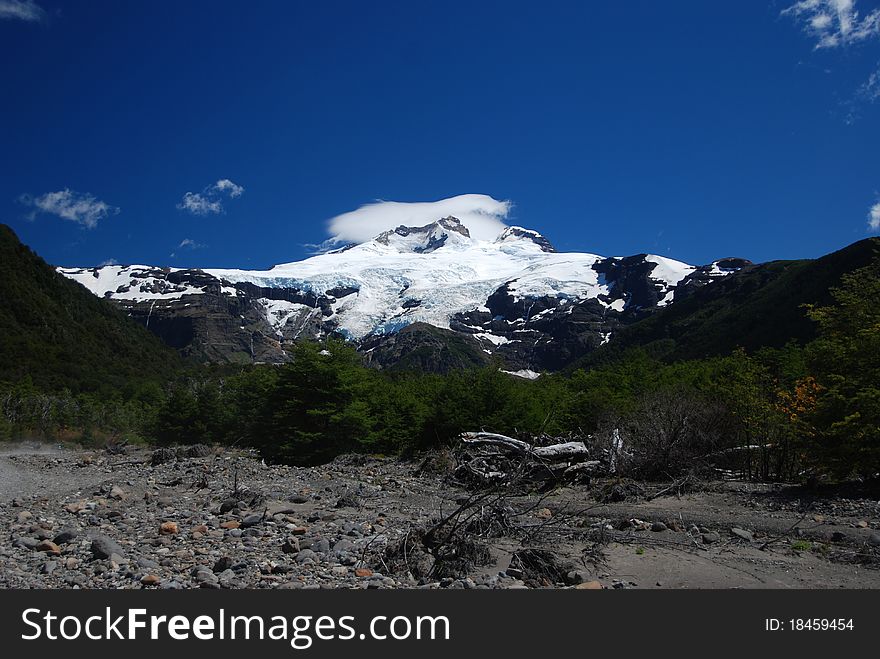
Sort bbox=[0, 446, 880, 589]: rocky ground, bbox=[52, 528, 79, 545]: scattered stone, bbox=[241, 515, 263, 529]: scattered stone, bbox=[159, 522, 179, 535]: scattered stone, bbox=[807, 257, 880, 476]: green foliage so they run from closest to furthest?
bbox=[0, 446, 880, 589]: rocky ground, bbox=[52, 528, 79, 545]: scattered stone, bbox=[159, 522, 179, 535]: scattered stone, bbox=[241, 515, 263, 529]: scattered stone, bbox=[807, 257, 880, 476]: green foliage

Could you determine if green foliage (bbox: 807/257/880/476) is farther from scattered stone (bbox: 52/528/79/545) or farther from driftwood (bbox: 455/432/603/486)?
scattered stone (bbox: 52/528/79/545)

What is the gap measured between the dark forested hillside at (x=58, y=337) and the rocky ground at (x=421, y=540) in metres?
97.6

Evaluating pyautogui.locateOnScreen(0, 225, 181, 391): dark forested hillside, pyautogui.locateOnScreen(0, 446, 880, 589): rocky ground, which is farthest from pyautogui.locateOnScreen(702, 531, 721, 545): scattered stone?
pyautogui.locateOnScreen(0, 225, 181, 391): dark forested hillside

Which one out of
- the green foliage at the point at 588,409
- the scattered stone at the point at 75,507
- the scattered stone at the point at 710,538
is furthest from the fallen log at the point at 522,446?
the scattered stone at the point at 75,507

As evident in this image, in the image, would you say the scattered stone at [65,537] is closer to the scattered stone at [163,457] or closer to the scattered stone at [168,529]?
the scattered stone at [168,529]

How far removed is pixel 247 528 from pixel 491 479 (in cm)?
A: 1021

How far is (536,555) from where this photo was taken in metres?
8.07

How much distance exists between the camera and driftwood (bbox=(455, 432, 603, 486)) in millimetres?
18969

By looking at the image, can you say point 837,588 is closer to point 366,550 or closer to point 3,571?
point 366,550

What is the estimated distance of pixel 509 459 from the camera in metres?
19.3

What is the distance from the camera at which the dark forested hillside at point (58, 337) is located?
104 meters

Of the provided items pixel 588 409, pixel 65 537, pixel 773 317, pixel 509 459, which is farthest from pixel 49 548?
pixel 773 317

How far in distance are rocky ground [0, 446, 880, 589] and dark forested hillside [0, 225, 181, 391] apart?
97.6 metres

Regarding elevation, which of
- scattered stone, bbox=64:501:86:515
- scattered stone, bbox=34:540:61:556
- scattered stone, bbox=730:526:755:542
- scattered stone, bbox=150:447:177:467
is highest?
scattered stone, bbox=150:447:177:467
